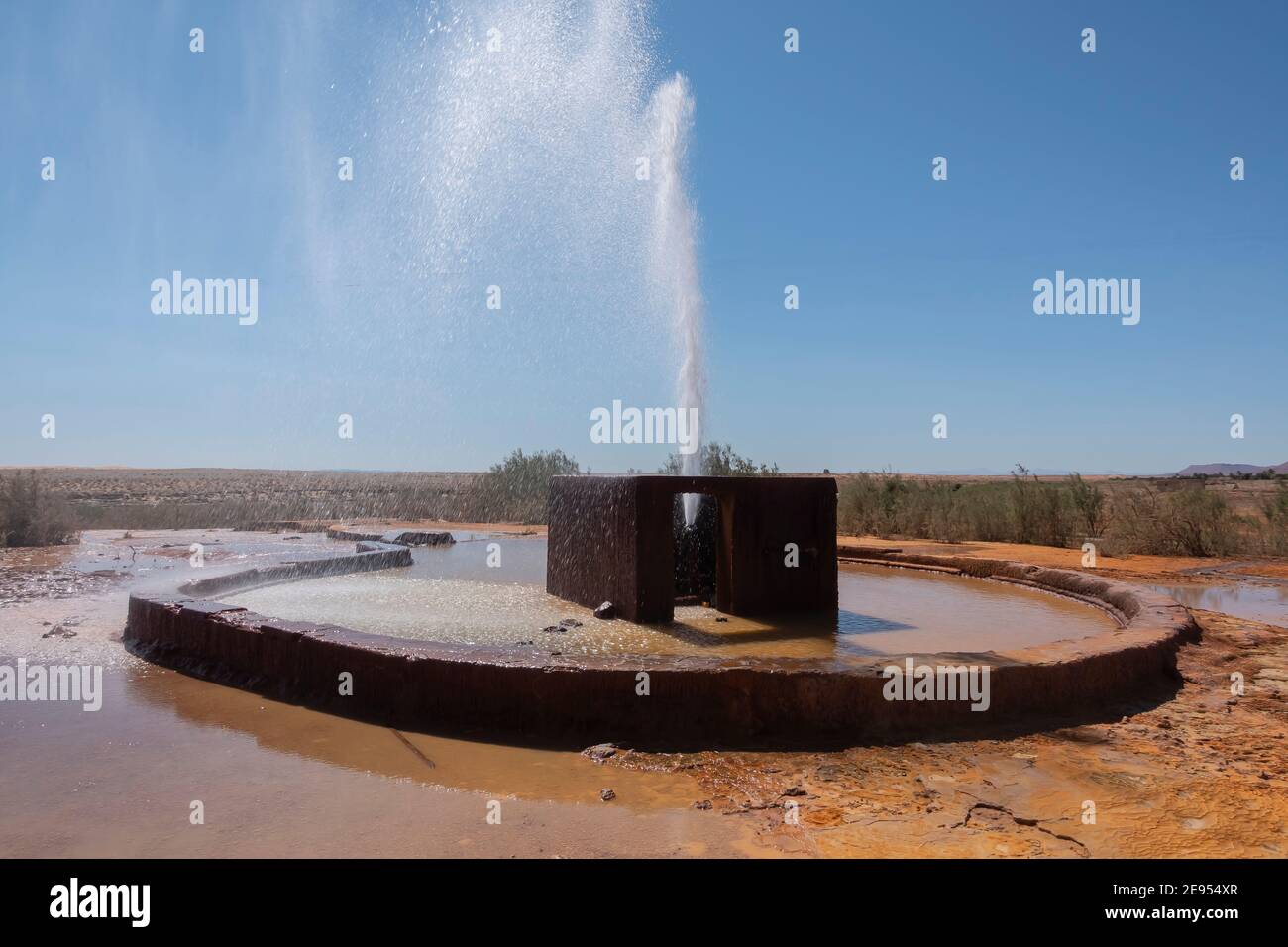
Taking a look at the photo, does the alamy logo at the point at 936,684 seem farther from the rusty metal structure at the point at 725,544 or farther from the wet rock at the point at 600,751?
the rusty metal structure at the point at 725,544

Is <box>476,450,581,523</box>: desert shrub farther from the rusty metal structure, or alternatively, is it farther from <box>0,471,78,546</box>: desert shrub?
the rusty metal structure

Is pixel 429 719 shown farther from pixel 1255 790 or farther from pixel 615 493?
pixel 1255 790

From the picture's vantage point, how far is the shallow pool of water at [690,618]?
654cm

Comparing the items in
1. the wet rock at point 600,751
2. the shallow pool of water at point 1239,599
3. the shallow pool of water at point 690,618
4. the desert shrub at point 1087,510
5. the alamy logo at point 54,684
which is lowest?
the shallow pool of water at point 1239,599

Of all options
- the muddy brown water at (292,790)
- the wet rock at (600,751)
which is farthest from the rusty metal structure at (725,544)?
the muddy brown water at (292,790)

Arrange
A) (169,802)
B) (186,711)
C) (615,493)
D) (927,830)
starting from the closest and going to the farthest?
(927,830) < (169,802) < (186,711) < (615,493)

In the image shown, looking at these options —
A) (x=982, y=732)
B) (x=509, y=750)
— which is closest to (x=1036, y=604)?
(x=982, y=732)

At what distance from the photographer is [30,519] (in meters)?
16.2

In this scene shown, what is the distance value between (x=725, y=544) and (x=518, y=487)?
60.1ft

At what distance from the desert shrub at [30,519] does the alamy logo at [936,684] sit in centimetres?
1745

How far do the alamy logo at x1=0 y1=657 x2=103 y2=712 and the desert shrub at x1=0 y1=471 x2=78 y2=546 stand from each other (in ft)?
39.1

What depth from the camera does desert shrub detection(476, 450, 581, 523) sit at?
24672mm

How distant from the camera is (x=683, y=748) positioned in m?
4.54
